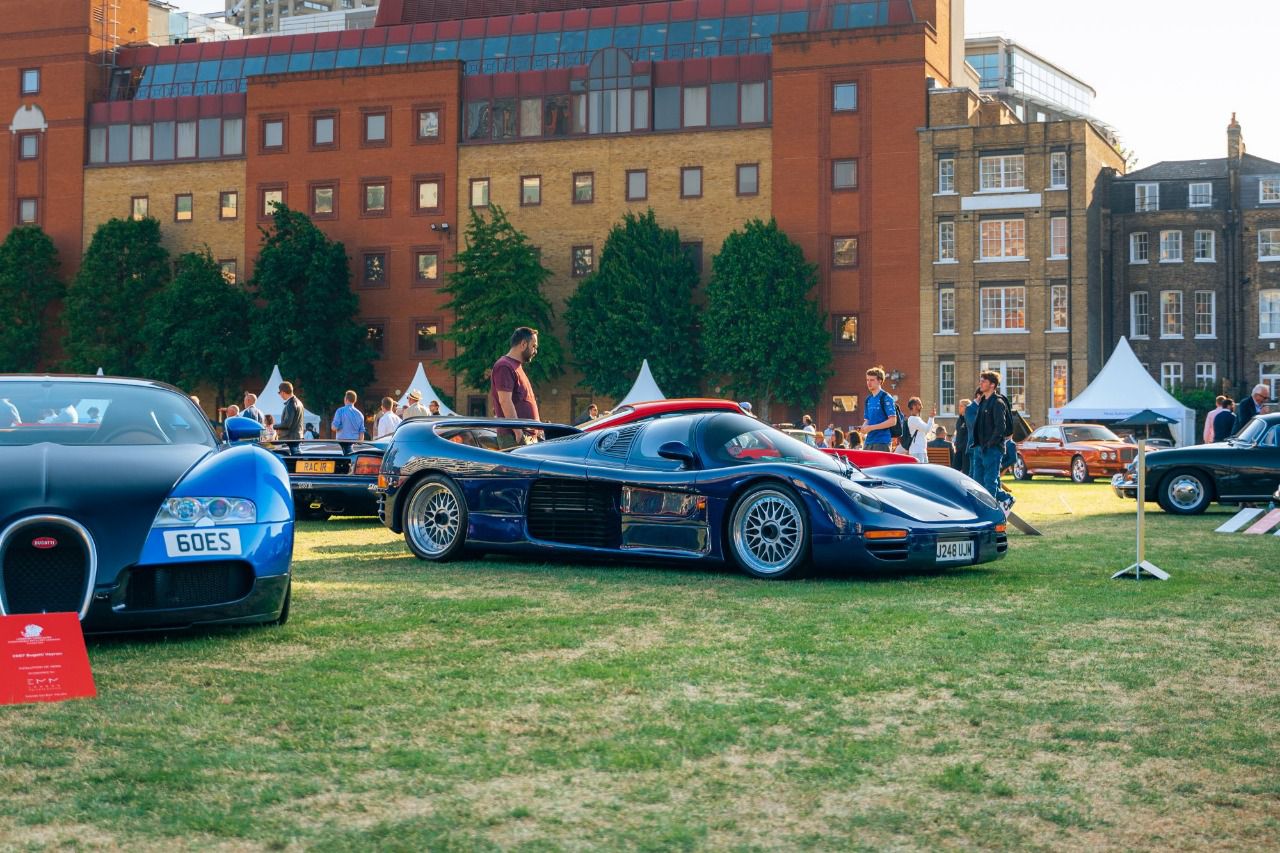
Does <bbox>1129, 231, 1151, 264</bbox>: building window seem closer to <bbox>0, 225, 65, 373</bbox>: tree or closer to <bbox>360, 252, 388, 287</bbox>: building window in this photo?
<bbox>360, 252, 388, 287</bbox>: building window

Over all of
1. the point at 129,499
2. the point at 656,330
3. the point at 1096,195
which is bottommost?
the point at 129,499

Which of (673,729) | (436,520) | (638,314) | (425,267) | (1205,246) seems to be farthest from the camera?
(425,267)

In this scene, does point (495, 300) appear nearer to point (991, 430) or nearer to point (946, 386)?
point (946, 386)

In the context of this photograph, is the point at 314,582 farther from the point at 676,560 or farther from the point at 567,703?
the point at 567,703

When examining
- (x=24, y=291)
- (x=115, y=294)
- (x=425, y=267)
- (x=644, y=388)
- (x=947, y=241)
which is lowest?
(x=644, y=388)

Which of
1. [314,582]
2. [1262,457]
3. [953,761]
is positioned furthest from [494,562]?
[1262,457]

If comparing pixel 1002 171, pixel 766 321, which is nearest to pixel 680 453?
pixel 766 321

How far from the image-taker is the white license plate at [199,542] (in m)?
6.96

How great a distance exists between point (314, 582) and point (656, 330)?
50479 mm

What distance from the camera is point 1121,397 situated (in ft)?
145

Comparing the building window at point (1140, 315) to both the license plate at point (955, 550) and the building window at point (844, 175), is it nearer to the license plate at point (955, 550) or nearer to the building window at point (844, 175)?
the building window at point (844, 175)

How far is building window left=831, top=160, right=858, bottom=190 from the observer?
202 feet

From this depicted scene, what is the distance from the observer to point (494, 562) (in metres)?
12.2

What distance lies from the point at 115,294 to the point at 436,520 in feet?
202
